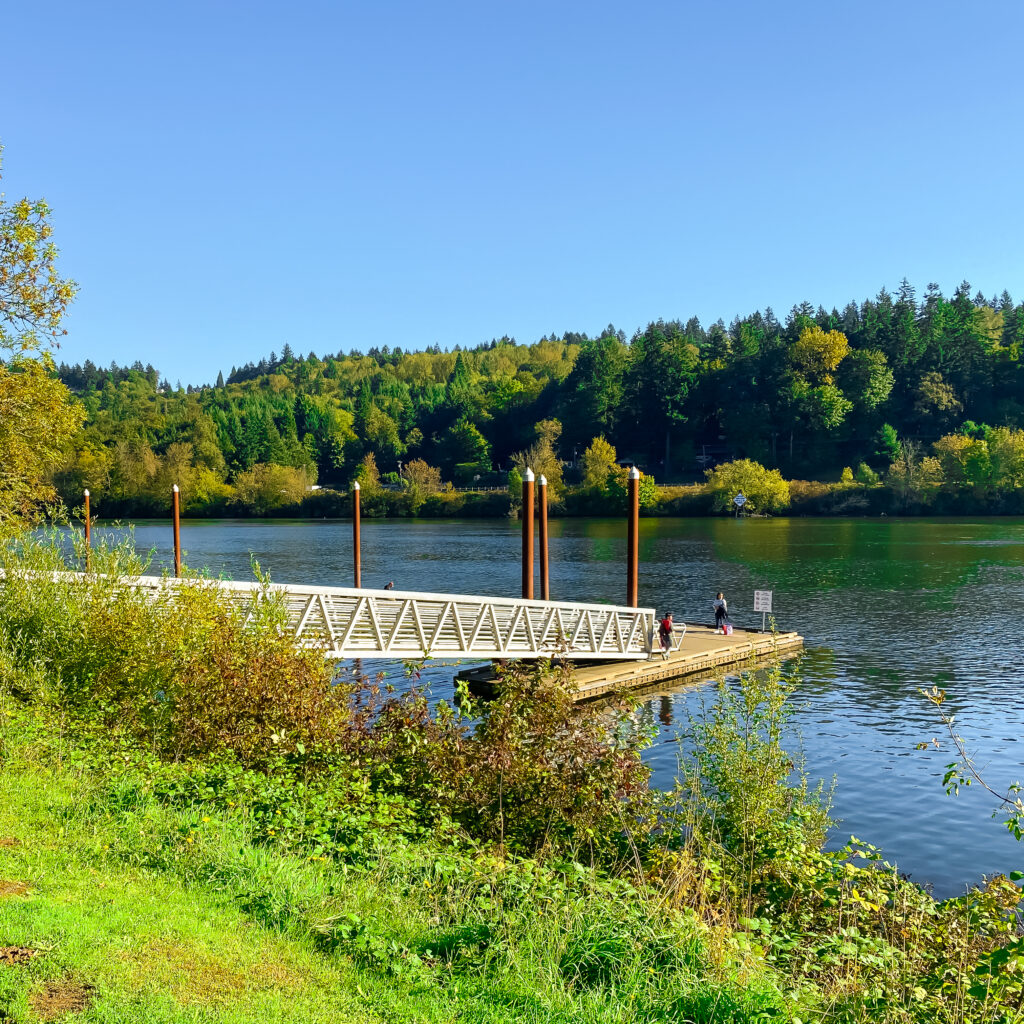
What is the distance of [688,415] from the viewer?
442 ft

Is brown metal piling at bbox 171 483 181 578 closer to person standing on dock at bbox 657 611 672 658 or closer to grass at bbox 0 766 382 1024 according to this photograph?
person standing on dock at bbox 657 611 672 658

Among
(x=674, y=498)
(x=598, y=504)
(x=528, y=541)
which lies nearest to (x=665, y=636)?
(x=528, y=541)

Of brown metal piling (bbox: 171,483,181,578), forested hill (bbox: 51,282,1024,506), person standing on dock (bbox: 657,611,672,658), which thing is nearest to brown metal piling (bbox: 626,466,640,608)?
person standing on dock (bbox: 657,611,672,658)

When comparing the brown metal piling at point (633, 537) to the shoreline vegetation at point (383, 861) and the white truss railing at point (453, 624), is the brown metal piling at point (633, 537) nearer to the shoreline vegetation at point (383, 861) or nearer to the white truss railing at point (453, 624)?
the white truss railing at point (453, 624)

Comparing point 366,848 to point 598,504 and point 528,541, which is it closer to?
point 528,541

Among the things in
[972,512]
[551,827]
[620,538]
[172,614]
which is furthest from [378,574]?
[972,512]

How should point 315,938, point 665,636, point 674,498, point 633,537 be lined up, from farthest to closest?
point 674,498
point 633,537
point 665,636
point 315,938

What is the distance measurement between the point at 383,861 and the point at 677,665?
63.3 ft

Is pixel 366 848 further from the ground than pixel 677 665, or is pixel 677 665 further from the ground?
pixel 366 848

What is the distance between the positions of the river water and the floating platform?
1.06m

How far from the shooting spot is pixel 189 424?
150125mm

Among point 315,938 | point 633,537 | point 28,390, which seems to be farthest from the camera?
point 633,537

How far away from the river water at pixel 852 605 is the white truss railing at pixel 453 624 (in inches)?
111

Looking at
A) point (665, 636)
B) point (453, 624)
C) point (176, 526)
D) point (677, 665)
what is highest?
point (176, 526)
